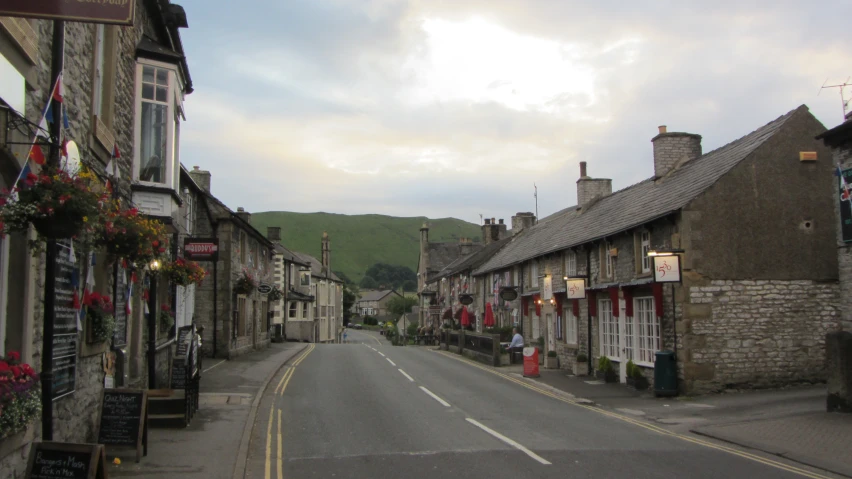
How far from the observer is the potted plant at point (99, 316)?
9.20 m

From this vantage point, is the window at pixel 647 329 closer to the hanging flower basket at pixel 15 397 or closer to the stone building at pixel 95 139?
the stone building at pixel 95 139

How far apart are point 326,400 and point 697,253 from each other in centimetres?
1029

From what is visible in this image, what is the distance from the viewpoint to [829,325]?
1756 cm

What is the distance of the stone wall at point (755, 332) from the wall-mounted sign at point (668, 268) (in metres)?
0.88

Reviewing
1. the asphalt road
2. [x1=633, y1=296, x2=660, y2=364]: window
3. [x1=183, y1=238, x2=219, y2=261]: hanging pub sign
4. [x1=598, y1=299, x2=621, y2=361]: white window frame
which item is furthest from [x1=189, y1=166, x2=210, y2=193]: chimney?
[x1=633, y1=296, x2=660, y2=364]: window

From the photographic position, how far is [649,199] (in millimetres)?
21516

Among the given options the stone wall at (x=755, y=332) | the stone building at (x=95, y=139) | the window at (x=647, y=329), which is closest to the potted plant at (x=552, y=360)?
the window at (x=647, y=329)

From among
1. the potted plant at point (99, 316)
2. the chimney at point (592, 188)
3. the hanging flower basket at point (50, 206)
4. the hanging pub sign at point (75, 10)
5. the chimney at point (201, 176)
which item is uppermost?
the chimney at point (201, 176)

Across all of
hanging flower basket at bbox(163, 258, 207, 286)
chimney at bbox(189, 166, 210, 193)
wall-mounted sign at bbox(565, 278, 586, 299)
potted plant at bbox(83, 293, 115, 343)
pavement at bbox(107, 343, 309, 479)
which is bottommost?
pavement at bbox(107, 343, 309, 479)

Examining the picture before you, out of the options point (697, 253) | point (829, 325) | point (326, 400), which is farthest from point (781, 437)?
point (326, 400)

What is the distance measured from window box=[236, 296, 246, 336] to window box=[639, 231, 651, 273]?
58.8ft

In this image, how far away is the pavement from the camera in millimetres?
9109

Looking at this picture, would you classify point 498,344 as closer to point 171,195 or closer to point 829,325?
point 829,325

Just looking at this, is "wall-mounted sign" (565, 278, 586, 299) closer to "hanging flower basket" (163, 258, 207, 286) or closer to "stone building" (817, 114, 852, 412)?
"stone building" (817, 114, 852, 412)
